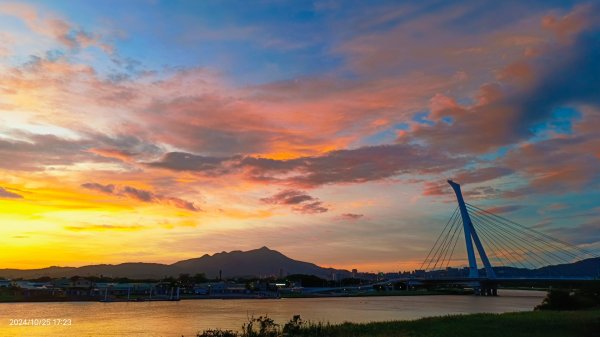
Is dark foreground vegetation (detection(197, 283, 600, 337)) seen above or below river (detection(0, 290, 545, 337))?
above

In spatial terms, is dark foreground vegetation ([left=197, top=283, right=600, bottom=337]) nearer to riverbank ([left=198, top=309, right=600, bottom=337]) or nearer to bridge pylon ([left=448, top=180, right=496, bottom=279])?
riverbank ([left=198, top=309, right=600, bottom=337])

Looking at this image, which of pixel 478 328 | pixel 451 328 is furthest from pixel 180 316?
pixel 478 328

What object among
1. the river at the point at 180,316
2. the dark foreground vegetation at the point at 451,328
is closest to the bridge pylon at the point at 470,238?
the river at the point at 180,316

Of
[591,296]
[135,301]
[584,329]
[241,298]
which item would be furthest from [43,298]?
[584,329]

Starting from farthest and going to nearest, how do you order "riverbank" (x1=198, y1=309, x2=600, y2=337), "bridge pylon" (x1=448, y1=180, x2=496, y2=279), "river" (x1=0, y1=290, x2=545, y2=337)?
"bridge pylon" (x1=448, y1=180, x2=496, y2=279)
"river" (x1=0, y1=290, x2=545, y2=337)
"riverbank" (x1=198, y1=309, x2=600, y2=337)

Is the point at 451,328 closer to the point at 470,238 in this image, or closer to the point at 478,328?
the point at 478,328

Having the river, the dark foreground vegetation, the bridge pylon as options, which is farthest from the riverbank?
the bridge pylon

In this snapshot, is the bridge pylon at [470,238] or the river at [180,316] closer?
the river at [180,316]

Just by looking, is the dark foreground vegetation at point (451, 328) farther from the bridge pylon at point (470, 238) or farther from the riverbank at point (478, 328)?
the bridge pylon at point (470, 238)

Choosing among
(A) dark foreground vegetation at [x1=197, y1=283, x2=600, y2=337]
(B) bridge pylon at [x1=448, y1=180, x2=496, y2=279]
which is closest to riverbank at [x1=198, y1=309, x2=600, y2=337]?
(A) dark foreground vegetation at [x1=197, y1=283, x2=600, y2=337]

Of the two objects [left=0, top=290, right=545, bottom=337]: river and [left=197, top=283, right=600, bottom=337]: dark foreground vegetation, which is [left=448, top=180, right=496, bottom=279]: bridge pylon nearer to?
[left=0, top=290, right=545, bottom=337]: river

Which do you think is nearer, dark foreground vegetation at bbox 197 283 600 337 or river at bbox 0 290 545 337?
dark foreground vegetation at bbox 197 283 600 337

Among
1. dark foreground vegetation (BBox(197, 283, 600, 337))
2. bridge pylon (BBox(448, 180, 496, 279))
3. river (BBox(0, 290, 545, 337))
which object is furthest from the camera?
bridge pylon (BBox(448, 180, 496, 279))

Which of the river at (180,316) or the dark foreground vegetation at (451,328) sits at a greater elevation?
the dark foreground vegetation at (451,328)
